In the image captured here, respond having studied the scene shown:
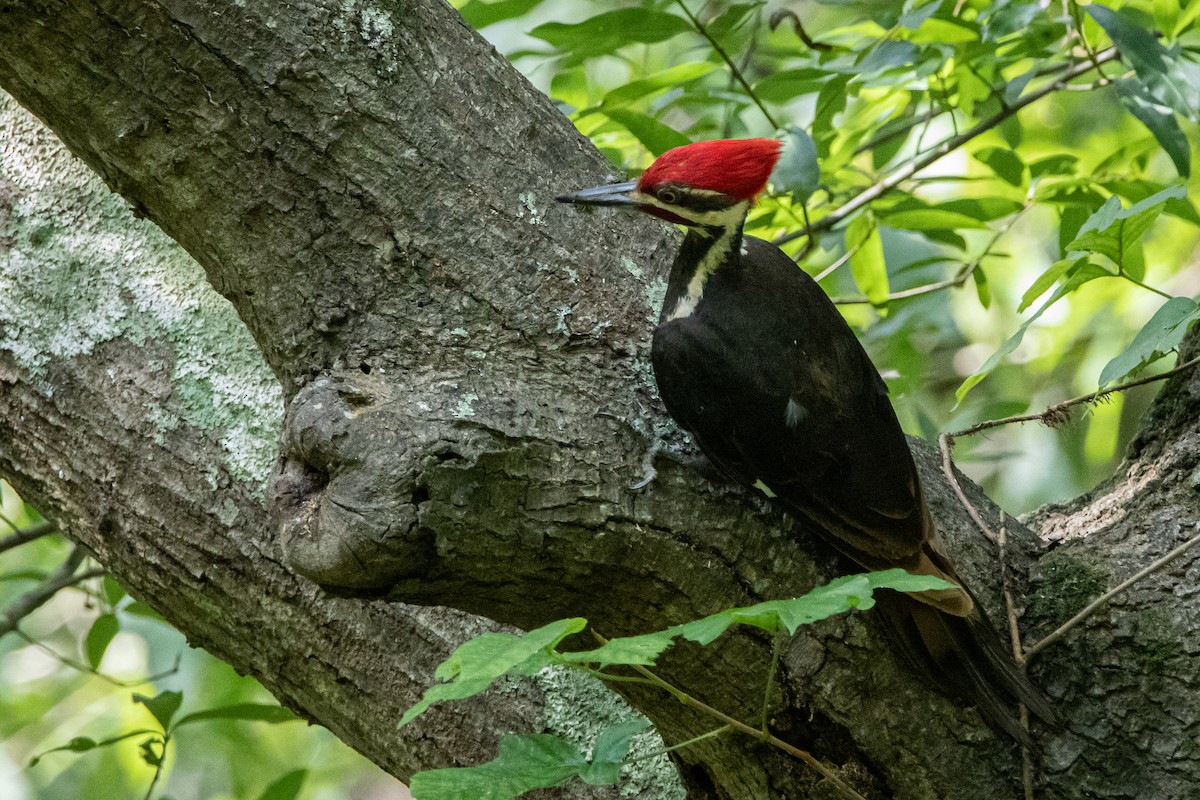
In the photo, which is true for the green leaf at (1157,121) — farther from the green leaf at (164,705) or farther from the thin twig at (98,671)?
the thin twig at (98,671)

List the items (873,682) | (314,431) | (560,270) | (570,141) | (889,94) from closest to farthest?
1. (314,431)
2. (873,682)
3. (560,270)
4. (570,141)
5. (889,94)

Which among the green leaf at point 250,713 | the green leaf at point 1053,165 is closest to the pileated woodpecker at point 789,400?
the green leaf at point 1053,165

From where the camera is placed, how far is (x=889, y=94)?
2.36 meters

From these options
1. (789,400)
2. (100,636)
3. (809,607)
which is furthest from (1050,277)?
(100,636)

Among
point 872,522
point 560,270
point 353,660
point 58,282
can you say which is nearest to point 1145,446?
point 872,522

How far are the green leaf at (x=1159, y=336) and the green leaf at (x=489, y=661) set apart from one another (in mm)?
910

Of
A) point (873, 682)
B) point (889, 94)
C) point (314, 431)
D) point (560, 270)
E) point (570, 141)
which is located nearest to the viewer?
point (314, 431)

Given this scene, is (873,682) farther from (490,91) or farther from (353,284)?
(490,91)

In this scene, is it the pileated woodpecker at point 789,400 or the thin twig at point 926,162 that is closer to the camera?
the pileated woodpecker at point 789,400

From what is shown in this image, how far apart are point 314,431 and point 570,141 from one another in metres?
0.75

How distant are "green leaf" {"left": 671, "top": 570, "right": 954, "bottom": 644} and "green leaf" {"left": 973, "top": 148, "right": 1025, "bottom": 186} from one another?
4.90 feet

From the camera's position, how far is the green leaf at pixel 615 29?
2.16 meters

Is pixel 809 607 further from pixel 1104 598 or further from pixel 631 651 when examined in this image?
pixel 1104 598

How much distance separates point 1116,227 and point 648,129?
0.95m
